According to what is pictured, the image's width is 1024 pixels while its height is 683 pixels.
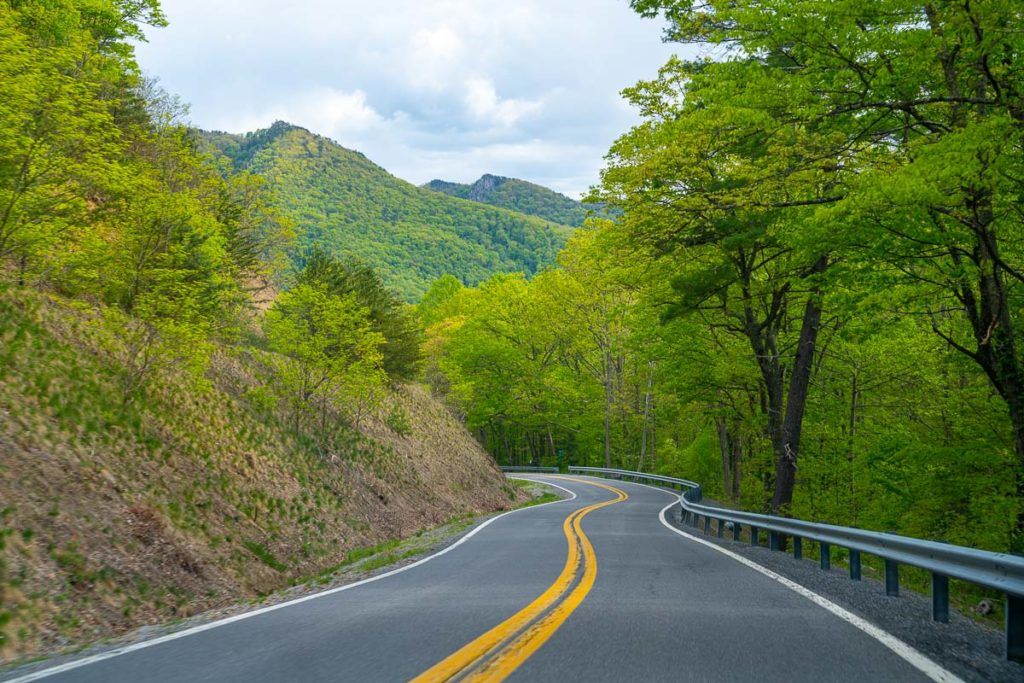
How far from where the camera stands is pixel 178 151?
64.7ft

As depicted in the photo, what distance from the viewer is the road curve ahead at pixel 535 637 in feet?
13.8

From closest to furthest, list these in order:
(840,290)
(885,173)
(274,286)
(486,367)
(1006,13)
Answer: (1006,13) < (885,173) < (840,290) < (274,286) < (486,367)

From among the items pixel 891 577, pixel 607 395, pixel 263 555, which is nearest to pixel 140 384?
pixel 263 555

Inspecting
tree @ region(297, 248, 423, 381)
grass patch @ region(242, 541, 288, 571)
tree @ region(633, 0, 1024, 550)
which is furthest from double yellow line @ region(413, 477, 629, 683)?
tree @ region(297, 248, 423, 381)

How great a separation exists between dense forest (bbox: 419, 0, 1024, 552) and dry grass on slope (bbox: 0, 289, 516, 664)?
9717 mm

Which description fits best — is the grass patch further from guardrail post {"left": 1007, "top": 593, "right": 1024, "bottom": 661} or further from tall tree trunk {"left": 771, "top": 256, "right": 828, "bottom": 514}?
guardrail post {"left": 1007, "top": 593, "right": 1024, "bottom": 661}

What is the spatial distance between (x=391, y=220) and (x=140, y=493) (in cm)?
13382

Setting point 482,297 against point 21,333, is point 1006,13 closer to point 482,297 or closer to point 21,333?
point 21,333

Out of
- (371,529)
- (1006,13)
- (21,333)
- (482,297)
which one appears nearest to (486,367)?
(482,297)

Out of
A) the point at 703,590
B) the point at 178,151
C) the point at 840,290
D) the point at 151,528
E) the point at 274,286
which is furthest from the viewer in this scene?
the point at 274,286

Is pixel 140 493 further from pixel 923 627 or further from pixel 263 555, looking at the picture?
pixel 923 627

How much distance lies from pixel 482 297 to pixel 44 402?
55900 mm

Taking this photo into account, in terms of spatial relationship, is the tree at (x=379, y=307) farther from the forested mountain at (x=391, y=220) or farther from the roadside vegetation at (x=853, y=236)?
the forested mountain at (x=391, y=220)

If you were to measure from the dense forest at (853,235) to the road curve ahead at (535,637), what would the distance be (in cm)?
548
